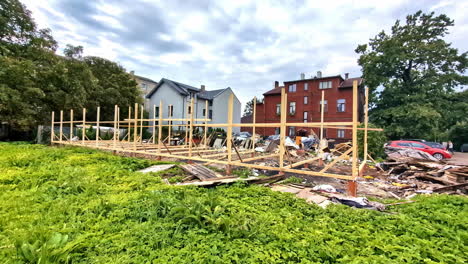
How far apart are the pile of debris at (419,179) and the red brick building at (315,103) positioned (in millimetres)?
15154

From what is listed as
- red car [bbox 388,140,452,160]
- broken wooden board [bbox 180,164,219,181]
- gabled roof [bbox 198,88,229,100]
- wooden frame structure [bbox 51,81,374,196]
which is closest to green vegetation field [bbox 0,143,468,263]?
broken wooden board [bbox 180,164,219,181]

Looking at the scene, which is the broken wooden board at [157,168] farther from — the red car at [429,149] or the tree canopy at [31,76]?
the red car at [429,149]

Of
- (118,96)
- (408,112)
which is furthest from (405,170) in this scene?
(118,96)

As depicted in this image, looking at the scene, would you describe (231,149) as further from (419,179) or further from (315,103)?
(315,103)

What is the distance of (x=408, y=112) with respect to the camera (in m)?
19.1

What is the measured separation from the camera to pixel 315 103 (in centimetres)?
2667

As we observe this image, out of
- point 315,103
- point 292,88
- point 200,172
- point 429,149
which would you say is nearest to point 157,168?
point 200,172

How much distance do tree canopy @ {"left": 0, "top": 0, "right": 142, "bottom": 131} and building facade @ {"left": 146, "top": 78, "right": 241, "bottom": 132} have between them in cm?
759

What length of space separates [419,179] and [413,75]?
68.5ft

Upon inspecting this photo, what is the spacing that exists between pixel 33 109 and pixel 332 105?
29.4 m

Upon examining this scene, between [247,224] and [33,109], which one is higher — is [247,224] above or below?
below

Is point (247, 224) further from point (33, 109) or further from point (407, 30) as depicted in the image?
point (407, 30)

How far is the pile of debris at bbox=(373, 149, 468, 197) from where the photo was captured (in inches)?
224

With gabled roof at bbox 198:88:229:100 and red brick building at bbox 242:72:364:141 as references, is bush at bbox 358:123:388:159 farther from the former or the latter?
gabled roof at bbox 198:88:229:100
